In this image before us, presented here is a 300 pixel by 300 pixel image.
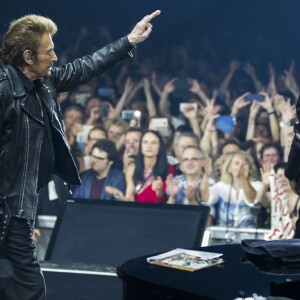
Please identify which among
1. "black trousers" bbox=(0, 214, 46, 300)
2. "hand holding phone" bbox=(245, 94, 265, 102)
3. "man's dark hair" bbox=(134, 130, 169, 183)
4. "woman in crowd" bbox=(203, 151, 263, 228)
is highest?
"hand holding phone" bbox=(245, 94, 265, 102)

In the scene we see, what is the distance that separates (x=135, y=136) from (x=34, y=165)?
2.37 m

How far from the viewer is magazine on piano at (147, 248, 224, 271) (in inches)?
96.0

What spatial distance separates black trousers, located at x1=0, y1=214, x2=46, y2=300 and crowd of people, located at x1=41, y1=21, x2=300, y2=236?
7.73ft

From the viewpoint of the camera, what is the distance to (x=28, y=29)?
3268 mm

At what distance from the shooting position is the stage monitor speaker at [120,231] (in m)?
4.92

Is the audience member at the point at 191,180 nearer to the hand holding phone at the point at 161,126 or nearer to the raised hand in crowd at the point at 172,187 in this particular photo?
the raised hand in crowd at the point at 172,187

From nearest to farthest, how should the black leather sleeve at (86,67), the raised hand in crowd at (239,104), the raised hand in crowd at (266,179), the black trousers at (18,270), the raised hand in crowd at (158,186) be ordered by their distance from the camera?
1. the black trousers at (18,270)
2. the black leather sleeve at (86,67)
3. the raised hand in crowd at (266,179)
4. the raised hand in crowd at (239,104)
5. the raised hand in crowd at (158,186)

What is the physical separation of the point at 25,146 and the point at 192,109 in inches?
94.8

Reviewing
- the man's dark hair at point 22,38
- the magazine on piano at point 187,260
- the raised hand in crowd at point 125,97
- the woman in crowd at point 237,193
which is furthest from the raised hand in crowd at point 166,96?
the magazine on piano at point 187,260

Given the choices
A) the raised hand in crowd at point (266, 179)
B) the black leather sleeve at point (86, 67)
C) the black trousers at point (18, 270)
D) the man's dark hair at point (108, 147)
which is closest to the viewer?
the black trousers at point (18, 270)

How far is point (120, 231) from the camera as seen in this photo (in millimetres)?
5035

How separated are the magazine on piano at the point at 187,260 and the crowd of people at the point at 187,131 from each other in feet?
8.53

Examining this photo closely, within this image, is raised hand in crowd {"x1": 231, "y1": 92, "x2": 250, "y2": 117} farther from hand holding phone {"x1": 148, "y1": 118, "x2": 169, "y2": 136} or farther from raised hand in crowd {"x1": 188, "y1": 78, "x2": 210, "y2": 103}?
hand holding phone {"x1": 148, "y1": 118, "x2": 169, "y2": 136}

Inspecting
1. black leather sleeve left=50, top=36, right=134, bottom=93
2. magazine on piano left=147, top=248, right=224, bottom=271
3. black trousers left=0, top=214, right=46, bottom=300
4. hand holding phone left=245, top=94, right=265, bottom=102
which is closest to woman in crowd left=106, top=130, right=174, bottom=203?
hand holding phone left=245, top=94, right=265, bottom=102
